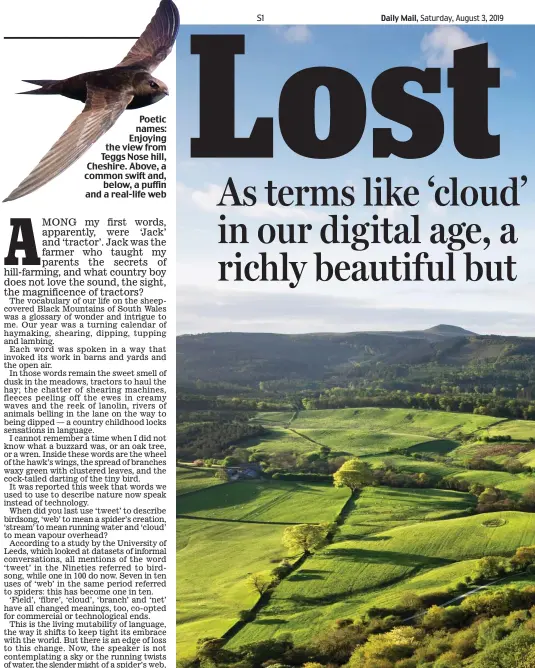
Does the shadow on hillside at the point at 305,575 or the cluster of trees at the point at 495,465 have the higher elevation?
the cluster of trees at the point at 495,465

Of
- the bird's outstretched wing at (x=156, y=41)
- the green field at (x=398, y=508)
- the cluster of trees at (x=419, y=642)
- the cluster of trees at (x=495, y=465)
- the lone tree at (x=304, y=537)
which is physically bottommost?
the cluster of trees at (x=419, y=642)

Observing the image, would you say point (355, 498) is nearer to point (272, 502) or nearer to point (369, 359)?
point (272, 502)

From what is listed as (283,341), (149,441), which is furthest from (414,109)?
(149,441)

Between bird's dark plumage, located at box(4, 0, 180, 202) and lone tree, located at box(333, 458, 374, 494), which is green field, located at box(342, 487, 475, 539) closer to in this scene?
lone tree, located at box(333, 458, 374, 494)

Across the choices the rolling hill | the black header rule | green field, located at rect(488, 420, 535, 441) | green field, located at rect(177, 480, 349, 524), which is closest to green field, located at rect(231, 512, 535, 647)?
green field, located at rect(177, 480, 349, 524)

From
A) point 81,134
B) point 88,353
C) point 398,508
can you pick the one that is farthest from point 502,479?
point 81,134

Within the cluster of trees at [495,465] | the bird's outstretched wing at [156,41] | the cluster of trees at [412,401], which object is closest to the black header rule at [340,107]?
the bird's outstretched wing at [156,41]

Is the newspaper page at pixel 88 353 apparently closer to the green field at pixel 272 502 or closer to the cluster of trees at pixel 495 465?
the green field at pixel 272 502
